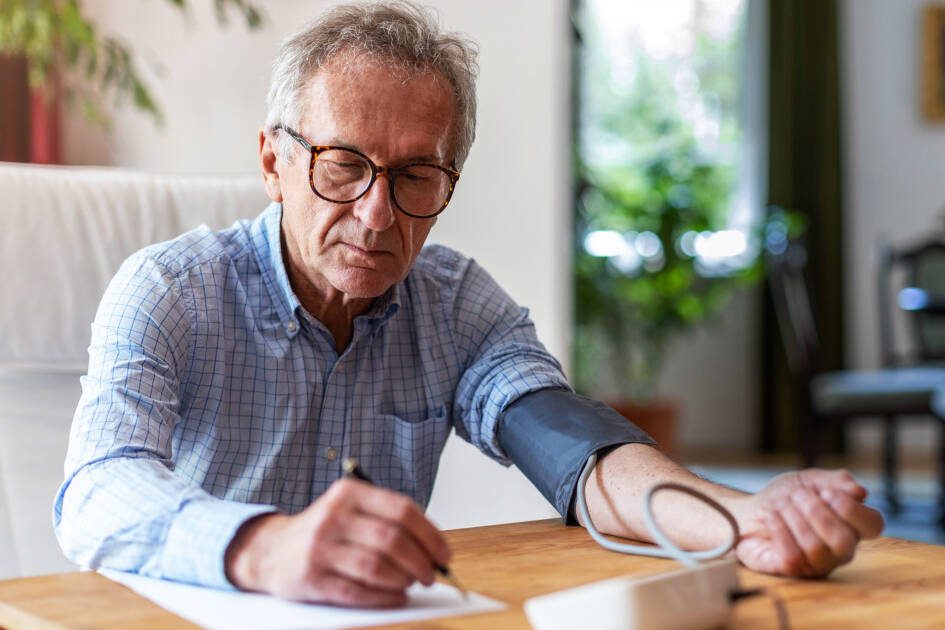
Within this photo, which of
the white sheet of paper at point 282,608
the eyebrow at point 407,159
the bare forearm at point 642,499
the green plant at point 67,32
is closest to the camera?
the white sheet of paper at point 282,608

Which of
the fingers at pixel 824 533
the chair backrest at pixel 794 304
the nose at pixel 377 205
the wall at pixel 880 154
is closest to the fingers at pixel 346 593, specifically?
→ the fingers at pixel 824 533

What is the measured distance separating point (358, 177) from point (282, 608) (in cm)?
53

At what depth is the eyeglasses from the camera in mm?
1206

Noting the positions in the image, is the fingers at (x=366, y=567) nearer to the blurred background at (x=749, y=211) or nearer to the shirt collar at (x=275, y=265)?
the shirt collar at (x=275, y=265)

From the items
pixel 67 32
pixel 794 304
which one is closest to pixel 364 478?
pixel 67 32

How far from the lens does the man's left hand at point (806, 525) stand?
954 millimetres

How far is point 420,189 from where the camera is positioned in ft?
4.09

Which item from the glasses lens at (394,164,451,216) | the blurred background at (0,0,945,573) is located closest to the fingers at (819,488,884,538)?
the glasses lens at (394,164,451,216)

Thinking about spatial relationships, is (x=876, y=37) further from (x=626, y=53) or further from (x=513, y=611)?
(x=513, y=611)

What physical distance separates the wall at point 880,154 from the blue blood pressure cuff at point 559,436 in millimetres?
5078

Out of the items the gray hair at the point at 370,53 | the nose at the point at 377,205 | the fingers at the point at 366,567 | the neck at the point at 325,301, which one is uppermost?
the gray hair at the point at 370,53

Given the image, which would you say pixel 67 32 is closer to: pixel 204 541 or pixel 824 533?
pixel 204 541

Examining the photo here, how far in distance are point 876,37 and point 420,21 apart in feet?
17.4

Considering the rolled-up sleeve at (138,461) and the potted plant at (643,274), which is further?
the potted plant at (643,274)
